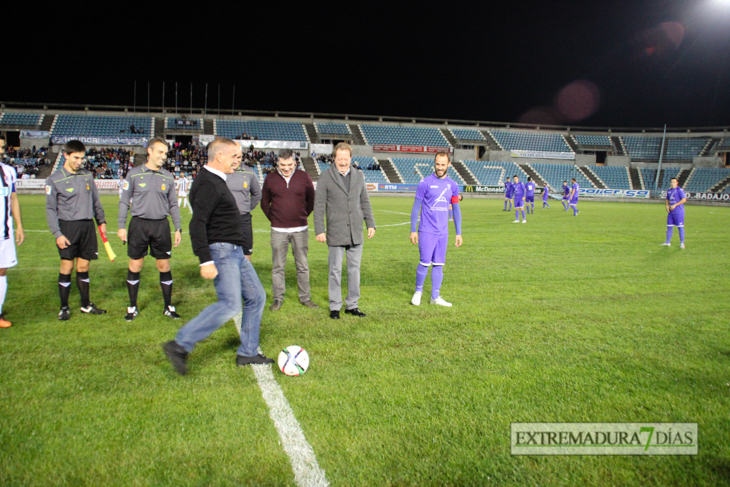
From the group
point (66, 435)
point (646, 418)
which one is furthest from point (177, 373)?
point (646, 418)

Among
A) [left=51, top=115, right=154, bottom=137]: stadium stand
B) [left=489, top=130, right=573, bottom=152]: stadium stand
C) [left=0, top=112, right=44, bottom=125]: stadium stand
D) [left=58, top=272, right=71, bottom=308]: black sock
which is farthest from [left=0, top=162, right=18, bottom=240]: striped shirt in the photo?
[left=489, top=130, right=573, bottom=152]: stadium stand

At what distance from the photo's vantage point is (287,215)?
5.88m

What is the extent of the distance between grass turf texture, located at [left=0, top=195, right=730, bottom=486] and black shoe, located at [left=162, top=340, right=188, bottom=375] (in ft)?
0.49

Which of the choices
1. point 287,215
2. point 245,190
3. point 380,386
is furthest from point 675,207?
point 380,386

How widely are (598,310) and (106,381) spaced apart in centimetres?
583

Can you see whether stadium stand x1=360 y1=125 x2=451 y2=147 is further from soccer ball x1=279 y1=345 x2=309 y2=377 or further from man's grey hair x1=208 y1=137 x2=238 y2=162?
soccer ball x1=279 y1=345 x2=309 y2=377

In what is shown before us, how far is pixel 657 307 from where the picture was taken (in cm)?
597

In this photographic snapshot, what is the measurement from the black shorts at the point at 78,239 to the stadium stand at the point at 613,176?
56101 mm

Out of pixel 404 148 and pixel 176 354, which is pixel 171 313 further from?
pixel 404 148

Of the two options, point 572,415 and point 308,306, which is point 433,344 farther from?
point 308,306

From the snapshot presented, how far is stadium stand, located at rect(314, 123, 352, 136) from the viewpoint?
52438 mm

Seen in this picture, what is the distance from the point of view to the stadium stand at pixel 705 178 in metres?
47.6

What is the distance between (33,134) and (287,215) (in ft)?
165

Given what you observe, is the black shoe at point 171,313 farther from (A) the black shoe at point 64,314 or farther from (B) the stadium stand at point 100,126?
(B) the stadium stand at point 100,126
